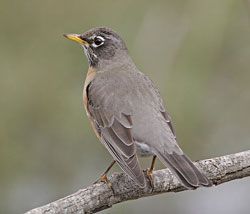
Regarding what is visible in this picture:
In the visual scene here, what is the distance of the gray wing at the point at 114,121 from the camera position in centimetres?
675

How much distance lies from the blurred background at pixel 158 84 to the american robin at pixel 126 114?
6.09ft

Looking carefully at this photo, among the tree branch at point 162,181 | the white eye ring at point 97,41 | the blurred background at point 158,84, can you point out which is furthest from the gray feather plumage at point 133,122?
the blurred background at point 158,84

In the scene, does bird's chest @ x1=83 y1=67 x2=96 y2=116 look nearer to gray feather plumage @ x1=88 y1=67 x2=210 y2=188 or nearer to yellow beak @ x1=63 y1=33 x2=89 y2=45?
gray feather plumage @ x1=88 y1=67 x2=210 y2=188

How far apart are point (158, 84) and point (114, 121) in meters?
2.80

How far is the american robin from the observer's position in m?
6.74

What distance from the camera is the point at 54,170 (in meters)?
10.5

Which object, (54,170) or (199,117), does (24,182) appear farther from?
(199,117)

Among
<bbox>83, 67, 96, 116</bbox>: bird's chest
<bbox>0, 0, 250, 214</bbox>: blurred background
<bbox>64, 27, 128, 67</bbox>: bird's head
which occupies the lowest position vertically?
<bbox>0, 0, 250, 214</bbox>: blurred background

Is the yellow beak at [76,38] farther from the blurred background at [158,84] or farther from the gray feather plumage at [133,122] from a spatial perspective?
the blurred background at [158,84]

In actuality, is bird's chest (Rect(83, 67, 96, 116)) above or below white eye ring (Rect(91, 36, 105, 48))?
below

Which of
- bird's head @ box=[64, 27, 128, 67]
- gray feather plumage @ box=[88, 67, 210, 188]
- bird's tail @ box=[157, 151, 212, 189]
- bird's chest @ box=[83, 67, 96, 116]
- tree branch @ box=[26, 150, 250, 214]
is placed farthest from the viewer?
bird's head @ box=[64, 27, 128, 67]

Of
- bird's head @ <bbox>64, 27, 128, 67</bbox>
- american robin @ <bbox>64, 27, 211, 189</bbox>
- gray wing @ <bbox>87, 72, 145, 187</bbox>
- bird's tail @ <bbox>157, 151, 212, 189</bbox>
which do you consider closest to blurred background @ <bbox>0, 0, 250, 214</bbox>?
bird's head @ <bbox>64, 27, 128, 67</bbox>

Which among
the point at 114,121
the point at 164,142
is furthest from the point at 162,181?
the point at 114,121

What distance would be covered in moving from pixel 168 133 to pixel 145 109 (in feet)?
1.04
